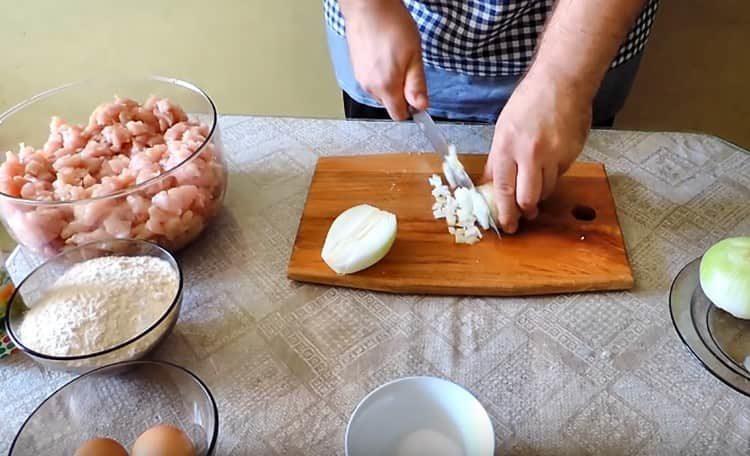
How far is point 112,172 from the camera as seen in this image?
0.88 m

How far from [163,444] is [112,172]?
43 centimetres

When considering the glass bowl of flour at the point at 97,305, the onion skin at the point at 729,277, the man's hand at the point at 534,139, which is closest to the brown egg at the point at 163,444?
the glass bowl of flour at the point at 97,305

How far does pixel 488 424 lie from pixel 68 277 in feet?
1.63

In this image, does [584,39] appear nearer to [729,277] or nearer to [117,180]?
[729,277]

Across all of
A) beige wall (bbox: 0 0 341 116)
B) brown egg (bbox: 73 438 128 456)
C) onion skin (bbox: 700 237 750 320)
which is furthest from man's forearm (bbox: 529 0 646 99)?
beige wall (bbox: 0 0 341 116)

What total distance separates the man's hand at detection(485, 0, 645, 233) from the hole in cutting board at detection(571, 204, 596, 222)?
0.31ft

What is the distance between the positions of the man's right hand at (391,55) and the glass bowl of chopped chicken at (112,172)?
0.81 ft

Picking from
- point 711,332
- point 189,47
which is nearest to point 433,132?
point 711,332

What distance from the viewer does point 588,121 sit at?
88 cm

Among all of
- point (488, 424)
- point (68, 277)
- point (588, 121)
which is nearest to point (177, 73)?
point (68, 277)

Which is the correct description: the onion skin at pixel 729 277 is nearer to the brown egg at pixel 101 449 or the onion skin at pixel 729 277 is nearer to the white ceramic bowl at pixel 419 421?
the white ceramic bowl at pixel 419 421

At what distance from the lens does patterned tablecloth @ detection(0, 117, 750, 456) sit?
2.26ft

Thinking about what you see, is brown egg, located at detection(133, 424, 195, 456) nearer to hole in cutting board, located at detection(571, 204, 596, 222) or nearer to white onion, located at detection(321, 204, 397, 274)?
white onion, located at detection(321, 204, 397, 274)

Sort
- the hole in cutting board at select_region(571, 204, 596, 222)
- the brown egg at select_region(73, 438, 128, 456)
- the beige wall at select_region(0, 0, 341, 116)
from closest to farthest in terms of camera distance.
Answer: the brown egg at select_region(73, 438, 128, 456)
the hole in cutting board at select_region(571, 204, 596, 222)
the beige wall at select_region(0, 0, 341, 116)
